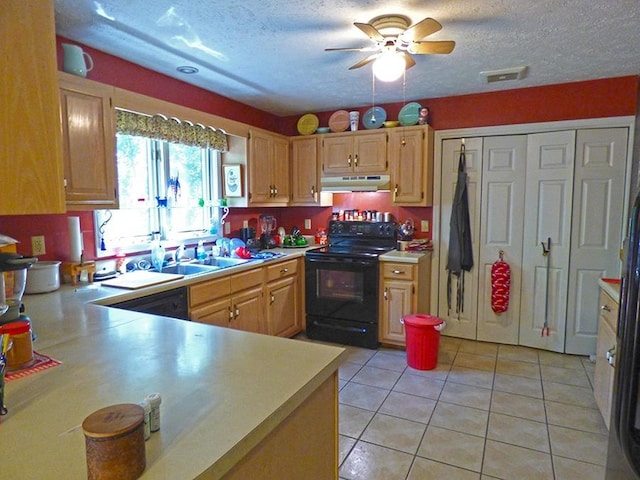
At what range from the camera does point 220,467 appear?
0.78 metres

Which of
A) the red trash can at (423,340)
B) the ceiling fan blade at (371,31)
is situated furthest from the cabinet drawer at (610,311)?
the ceiling fan blade at (371,31)

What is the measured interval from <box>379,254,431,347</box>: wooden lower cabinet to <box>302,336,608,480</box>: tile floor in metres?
0.19

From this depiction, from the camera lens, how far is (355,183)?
3.95 metres

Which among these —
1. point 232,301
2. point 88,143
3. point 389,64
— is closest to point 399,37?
point 389,64

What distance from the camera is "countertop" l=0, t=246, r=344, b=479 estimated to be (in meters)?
0.79

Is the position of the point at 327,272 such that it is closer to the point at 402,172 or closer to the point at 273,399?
the point at 402,172

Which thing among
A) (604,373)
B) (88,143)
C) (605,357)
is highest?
(88,143)

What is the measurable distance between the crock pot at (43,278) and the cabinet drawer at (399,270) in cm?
248

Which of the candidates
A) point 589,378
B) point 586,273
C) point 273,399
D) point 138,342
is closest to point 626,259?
Result: point 273,399

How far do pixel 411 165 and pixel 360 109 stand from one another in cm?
92

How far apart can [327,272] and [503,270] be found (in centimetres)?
164

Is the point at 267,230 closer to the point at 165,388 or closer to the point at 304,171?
the point at 304,171

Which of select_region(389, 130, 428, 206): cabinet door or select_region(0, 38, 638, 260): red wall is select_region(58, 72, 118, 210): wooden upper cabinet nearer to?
select_region(0, 38, 638, 260): red wall

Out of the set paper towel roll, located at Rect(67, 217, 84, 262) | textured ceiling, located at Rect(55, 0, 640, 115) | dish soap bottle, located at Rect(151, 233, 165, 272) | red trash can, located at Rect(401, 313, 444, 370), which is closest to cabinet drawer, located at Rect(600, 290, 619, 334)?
red trash can, located at Rect(401, 313, 444, 370)
